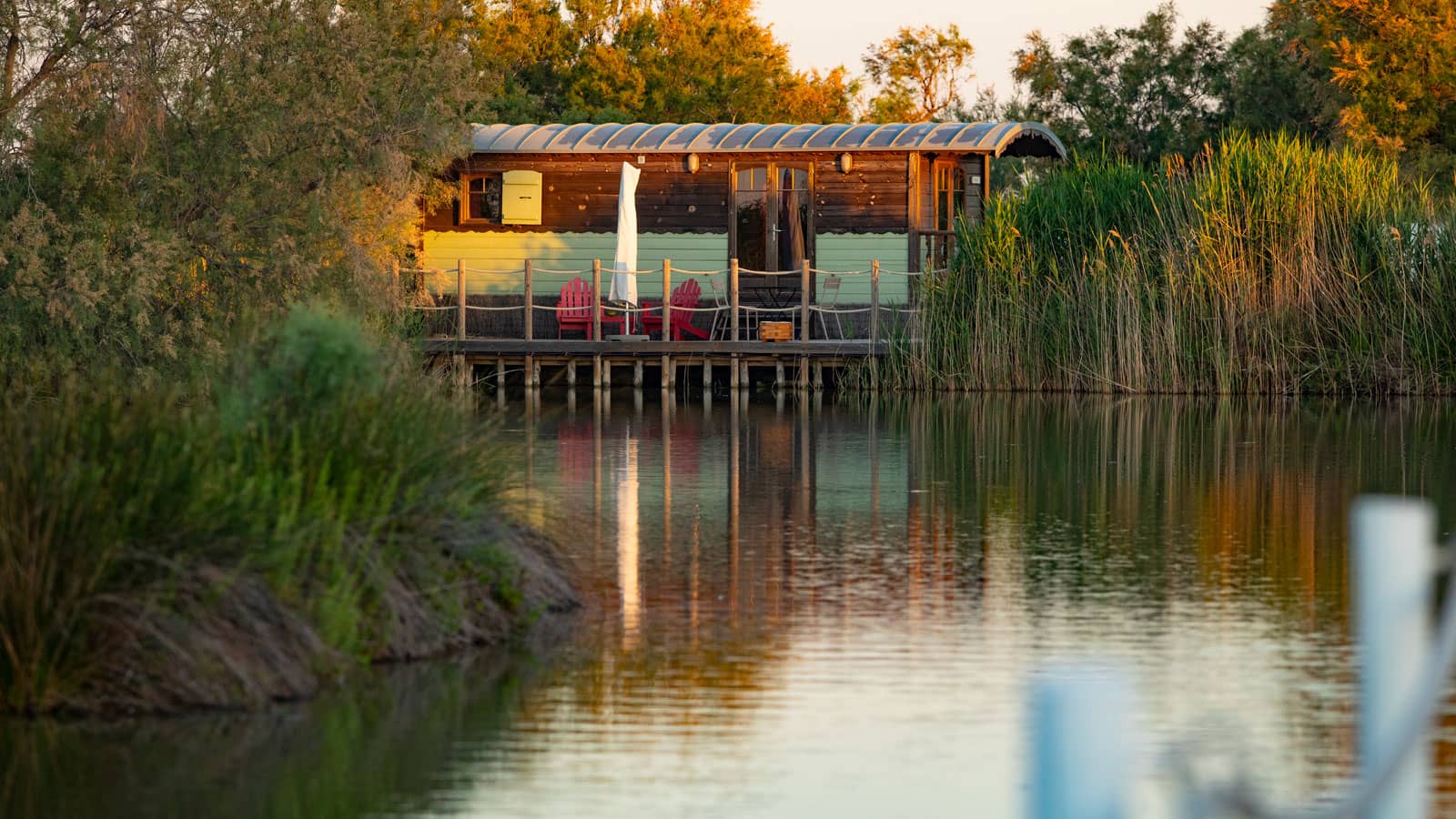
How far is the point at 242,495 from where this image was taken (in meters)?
7.24

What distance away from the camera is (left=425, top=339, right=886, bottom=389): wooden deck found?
27734mm

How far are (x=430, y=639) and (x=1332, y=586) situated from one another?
4364 mm

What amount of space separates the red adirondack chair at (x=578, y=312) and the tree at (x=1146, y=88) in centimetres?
1594

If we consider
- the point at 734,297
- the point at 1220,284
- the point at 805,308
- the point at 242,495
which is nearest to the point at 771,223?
the point at 734,297

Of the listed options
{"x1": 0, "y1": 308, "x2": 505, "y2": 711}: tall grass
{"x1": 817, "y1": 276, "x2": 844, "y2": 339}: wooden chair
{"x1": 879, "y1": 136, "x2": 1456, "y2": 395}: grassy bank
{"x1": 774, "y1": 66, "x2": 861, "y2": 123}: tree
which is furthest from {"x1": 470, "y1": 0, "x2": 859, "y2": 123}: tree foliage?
{"x1": 0, "y1": 308, "x2": 505, "y2": 711}: tall grass

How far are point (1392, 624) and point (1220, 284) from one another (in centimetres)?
2278

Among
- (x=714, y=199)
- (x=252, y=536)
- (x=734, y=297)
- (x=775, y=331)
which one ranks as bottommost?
(x=252, y=536)

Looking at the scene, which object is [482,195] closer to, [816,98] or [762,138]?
[762,138]

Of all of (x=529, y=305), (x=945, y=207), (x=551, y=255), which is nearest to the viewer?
(x=529, y=305)

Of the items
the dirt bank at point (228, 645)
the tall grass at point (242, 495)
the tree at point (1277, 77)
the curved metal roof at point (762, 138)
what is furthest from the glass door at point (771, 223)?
the dirt bank at point (228, 645)

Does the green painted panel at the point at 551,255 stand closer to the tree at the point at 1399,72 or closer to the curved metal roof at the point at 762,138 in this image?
the curved metal roof at the point at 762,138

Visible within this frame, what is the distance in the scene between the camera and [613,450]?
17922 millimetres

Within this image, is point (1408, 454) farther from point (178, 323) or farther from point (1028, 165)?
point (1028, 165)

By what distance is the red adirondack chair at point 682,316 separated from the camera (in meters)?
29.3
